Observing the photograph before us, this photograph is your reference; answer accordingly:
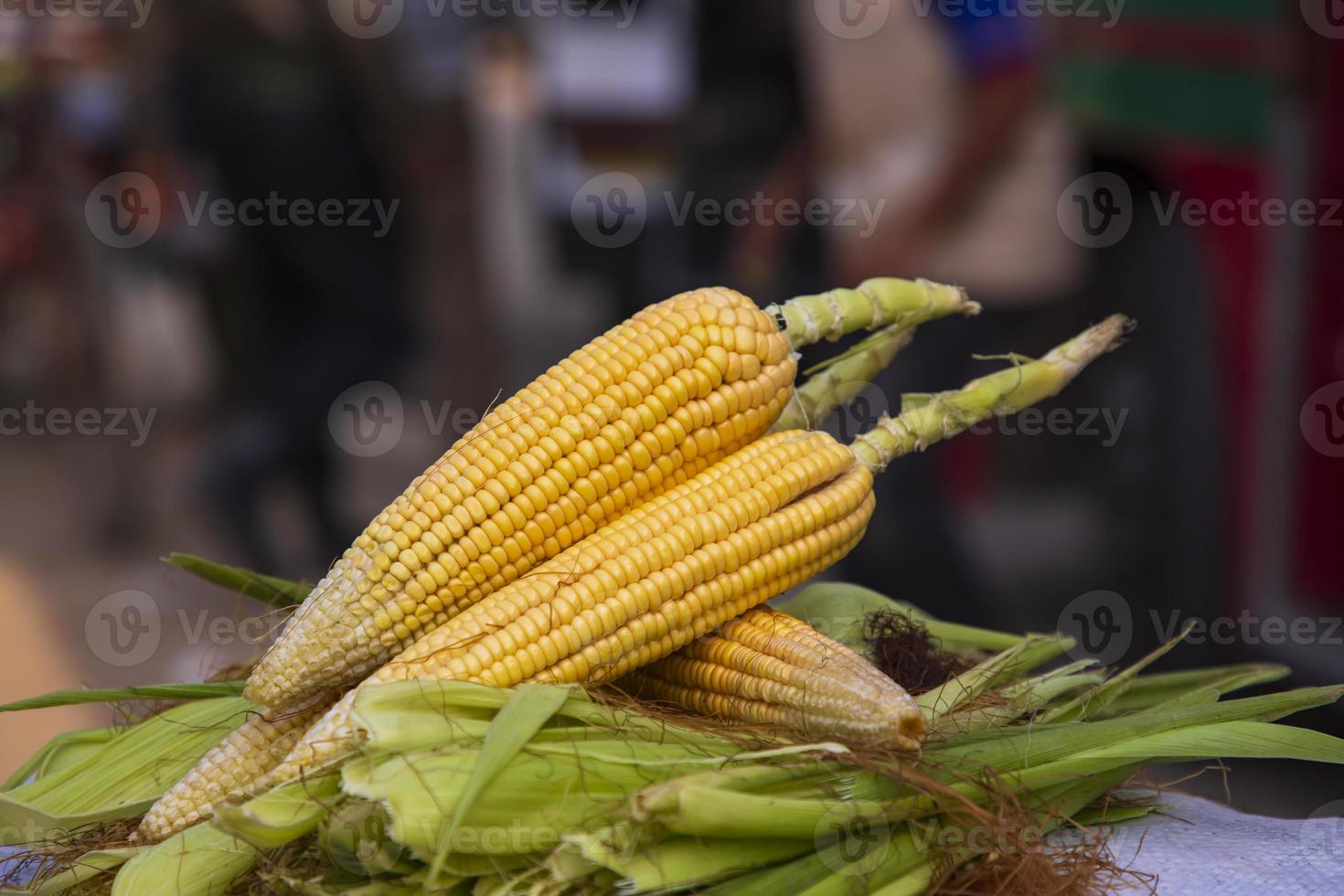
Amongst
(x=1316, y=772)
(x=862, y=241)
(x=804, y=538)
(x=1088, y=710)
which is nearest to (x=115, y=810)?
(x=804, y=538)

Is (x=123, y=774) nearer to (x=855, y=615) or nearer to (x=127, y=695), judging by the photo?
(x=127, y=695)

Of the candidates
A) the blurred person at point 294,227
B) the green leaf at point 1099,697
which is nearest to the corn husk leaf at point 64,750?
the green leaf at point 1099,697

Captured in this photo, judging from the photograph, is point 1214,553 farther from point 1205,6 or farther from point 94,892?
point 94,892

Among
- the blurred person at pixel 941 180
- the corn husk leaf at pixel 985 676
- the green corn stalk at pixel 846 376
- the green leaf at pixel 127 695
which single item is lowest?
the corn husk leaf at pixel 985 676

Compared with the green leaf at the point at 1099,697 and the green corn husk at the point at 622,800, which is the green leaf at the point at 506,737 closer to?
the green corn husk at the point at 622,800

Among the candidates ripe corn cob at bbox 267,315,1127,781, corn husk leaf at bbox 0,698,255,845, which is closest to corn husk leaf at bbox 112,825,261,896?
ripe corn cob at bbox 267,315,1127,781

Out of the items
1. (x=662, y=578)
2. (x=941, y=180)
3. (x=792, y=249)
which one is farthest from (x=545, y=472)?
(x=792, y=249)
